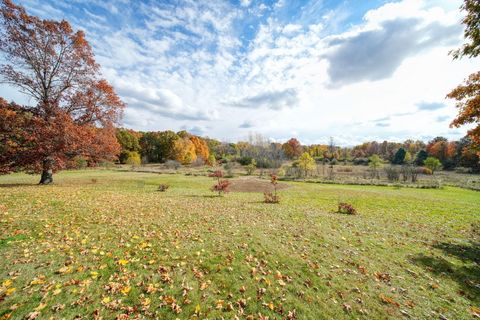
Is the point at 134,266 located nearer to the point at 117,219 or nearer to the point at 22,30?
the point at 117,219

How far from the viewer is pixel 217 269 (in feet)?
16.0

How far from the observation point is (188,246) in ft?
19.4

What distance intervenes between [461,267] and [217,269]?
23.8 feet

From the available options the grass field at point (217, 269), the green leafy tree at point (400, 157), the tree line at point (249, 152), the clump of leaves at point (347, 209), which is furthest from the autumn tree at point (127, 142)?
the green leafy tree at point (400, 157)

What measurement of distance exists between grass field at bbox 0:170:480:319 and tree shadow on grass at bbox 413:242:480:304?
0.04 m

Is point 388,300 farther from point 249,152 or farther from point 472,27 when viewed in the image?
point 249,152

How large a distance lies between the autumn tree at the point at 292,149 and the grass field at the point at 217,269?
97144 millimetres

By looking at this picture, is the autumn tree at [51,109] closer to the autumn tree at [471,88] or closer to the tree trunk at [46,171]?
the tree trunk at [46,171]

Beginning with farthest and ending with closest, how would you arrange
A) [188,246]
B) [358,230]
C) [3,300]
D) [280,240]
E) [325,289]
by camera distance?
[358,230] < [280,240] < [188,246] < [325,289] < [3,300]

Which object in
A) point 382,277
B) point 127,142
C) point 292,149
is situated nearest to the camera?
point 382,277

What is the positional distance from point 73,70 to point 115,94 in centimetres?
308

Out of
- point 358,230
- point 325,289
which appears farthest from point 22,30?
point 358,230

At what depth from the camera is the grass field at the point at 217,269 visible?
12.2 feet

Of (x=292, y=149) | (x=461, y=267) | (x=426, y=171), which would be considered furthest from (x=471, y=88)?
(x=292, y=149)
